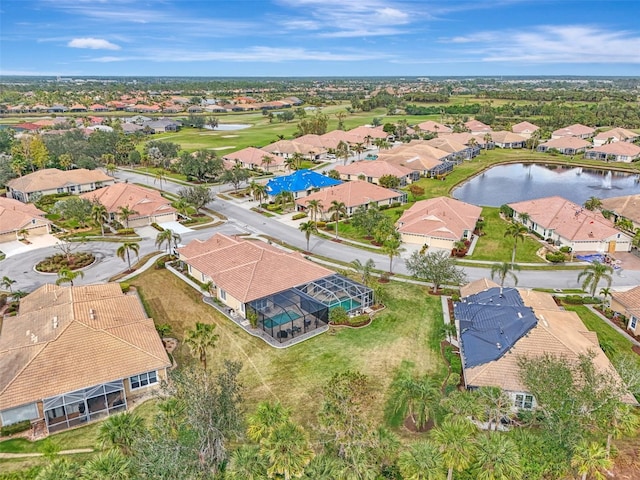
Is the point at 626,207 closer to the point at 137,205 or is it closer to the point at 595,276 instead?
the point at 595,276

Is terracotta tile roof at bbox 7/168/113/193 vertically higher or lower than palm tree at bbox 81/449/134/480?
lower

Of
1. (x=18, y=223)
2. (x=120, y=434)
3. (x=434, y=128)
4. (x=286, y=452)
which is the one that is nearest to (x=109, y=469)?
(x=120, y=434)

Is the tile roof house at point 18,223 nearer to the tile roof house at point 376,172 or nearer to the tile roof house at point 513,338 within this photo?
the tile roof house at point 513,338

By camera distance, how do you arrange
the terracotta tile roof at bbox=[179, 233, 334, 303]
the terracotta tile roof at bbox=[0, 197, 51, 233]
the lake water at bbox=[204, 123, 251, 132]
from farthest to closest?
the lake water at bbox=[204, 123, 251, 132] → the terracotta tile roof at bbox=[0, 197, 51, 233] → the terracotta tile roof at bbox=[179, 233, 334, 303]

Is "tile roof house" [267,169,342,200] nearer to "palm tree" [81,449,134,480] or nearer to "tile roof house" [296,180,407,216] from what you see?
"tile roof house" [296,180,407,216]

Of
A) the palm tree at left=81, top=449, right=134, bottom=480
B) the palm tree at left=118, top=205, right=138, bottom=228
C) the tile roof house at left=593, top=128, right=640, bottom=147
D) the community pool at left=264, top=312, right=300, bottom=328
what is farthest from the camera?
the tile roof house at left=593, top=128, right=640, bottom=147

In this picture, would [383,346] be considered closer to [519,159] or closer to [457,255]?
[457,255]

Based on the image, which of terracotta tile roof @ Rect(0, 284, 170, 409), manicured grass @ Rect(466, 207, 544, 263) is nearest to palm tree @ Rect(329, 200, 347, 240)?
manicured grass @ Rect(466, 207, 544, 263)
